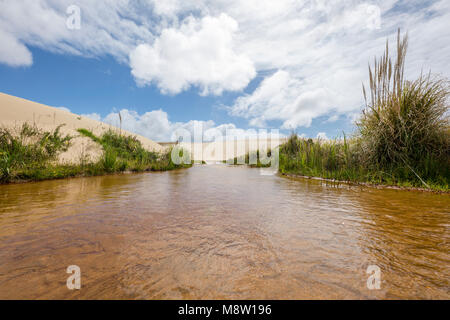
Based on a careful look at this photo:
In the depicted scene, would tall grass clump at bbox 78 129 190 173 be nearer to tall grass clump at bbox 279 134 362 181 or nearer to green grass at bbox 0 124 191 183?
green grass at bbox 0 124 191 183

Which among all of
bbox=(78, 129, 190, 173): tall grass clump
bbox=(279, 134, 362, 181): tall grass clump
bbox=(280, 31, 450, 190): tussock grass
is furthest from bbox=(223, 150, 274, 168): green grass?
bbox=(280, 31, 450, 190): tussock grass

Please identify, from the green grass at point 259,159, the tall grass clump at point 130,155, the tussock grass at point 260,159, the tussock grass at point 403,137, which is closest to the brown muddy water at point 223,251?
the tussock grass at point 403,137

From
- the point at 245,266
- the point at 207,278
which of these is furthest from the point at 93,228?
the point at 245,266

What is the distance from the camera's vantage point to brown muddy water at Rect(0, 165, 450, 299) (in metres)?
0.88

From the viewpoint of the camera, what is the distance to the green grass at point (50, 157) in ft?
14.3

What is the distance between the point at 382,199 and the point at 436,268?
1.94m

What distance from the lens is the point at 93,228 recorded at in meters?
1.60

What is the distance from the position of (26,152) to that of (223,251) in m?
6.16

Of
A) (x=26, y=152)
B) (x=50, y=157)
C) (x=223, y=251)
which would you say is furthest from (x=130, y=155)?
(x=223, y=251)

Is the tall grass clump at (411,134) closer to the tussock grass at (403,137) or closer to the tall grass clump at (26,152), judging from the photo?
the tussock grass at (403,137)

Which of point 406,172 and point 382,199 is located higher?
point 406,172

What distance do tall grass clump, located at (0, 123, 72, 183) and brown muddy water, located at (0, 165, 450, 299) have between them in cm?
280
